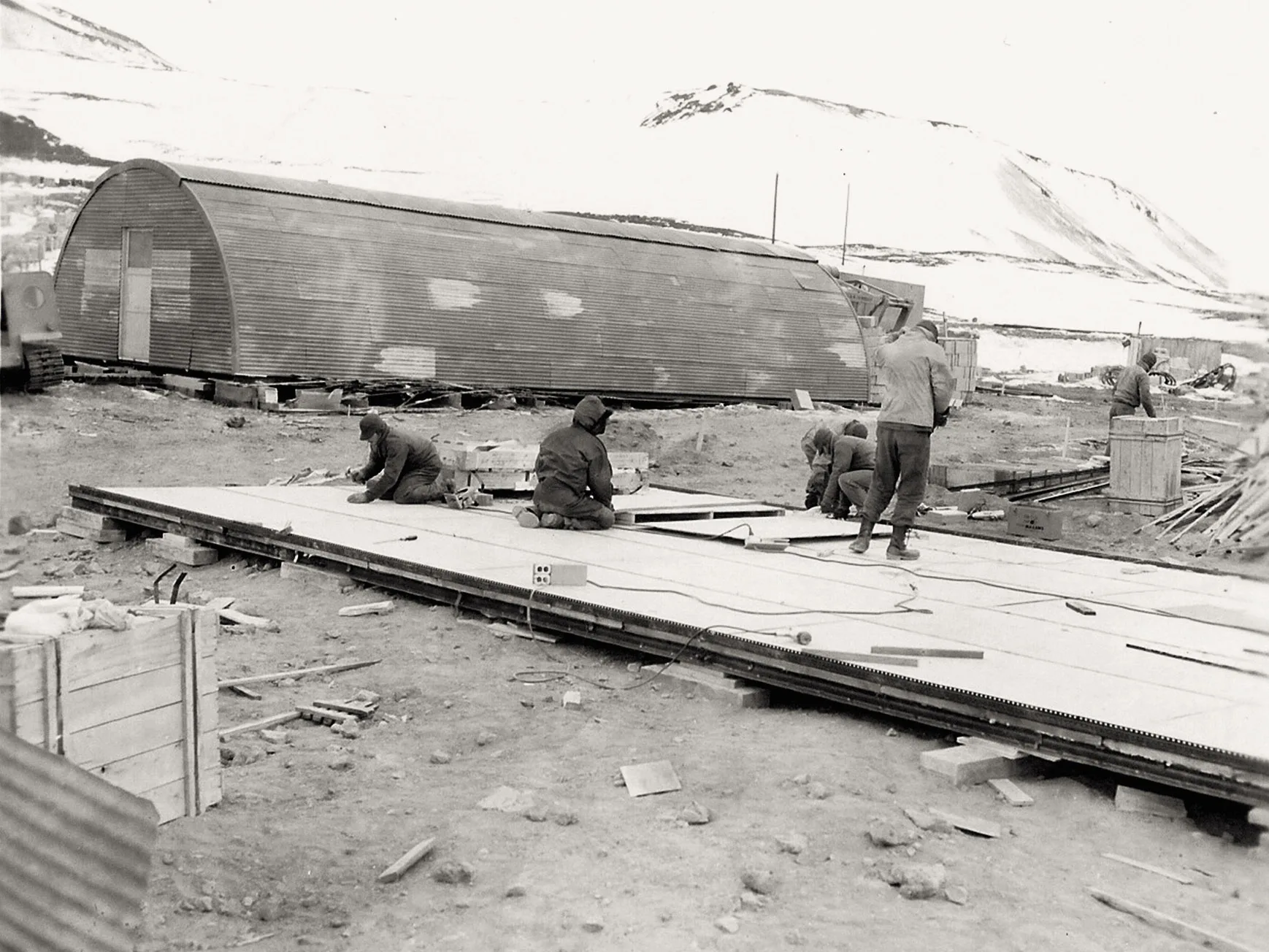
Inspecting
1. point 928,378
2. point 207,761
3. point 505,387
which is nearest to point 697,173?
point 505,387

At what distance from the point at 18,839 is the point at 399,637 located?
478cm

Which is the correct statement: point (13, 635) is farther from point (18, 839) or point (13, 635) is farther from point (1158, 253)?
point (1158, 253)

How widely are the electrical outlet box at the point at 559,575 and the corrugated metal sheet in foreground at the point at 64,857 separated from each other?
13.6 feet

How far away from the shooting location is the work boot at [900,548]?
9.28 m

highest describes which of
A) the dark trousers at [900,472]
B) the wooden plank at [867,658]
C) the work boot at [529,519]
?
the dark trousers at [900,472]

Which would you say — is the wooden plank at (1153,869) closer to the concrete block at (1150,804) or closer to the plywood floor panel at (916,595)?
the concrete block at (1150,804)

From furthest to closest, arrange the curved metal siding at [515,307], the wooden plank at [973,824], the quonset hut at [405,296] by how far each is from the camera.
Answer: the curved metal siding at [515,307] → the quonset hut at [405,296] → the wooden plank at [973,824]

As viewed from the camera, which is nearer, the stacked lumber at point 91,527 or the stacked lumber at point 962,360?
the stacked lumber at point 91,527

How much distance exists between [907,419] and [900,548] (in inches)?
39.9

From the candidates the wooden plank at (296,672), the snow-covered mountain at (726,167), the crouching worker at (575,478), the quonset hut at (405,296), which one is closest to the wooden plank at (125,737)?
the wooden plank at (296,672)

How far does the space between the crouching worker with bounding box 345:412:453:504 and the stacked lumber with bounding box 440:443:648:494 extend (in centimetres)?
21

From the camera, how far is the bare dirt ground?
4.13m

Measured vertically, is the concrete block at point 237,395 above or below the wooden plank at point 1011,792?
above

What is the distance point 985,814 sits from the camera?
5.13m
